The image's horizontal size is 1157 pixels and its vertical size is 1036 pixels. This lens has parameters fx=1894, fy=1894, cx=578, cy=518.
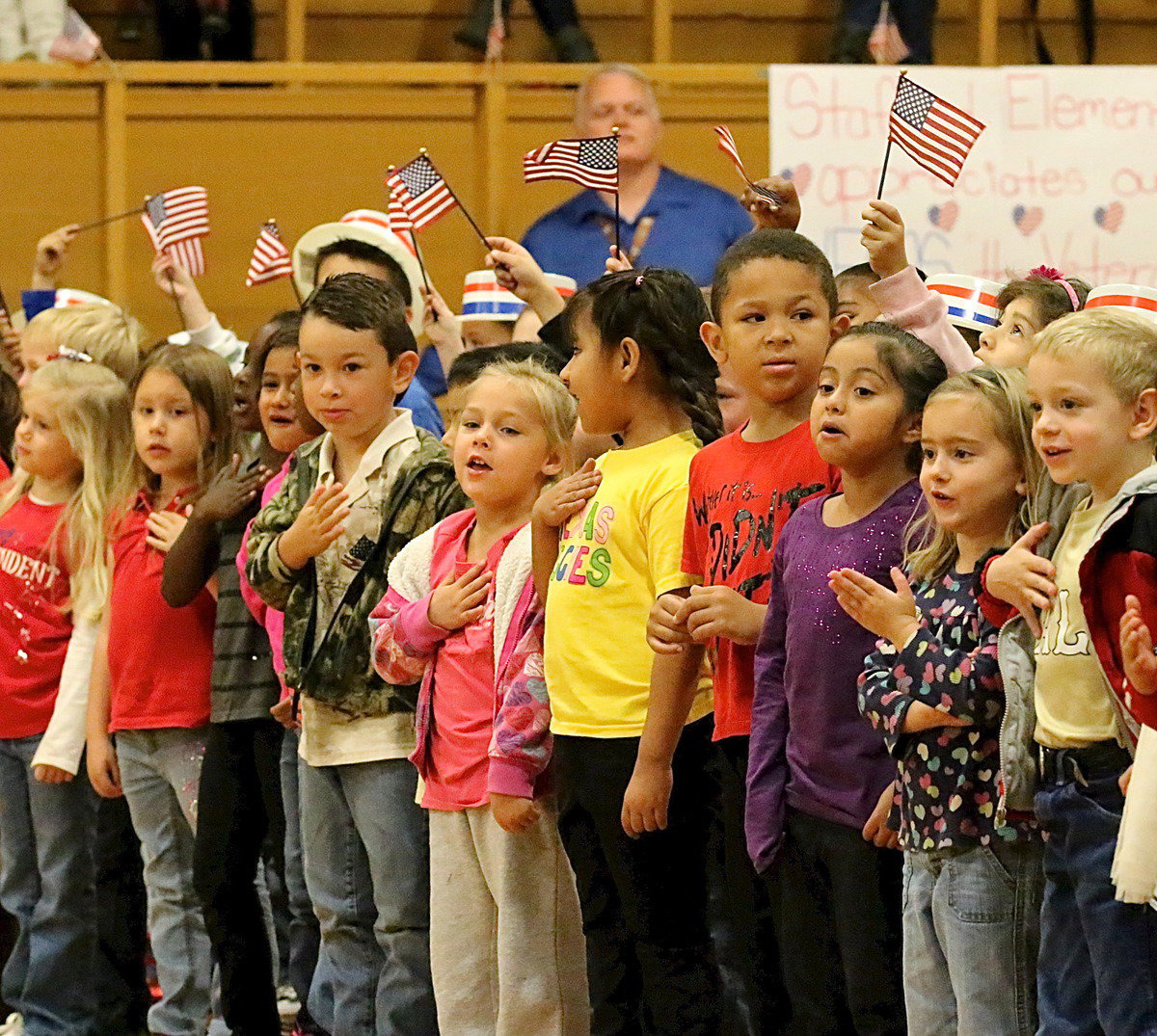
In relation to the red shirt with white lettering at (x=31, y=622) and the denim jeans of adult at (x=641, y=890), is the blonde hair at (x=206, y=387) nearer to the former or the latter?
the red shirt with white lettering at (x=31, y=622)

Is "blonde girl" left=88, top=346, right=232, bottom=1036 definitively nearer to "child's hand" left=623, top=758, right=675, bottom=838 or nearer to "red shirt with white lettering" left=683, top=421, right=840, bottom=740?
"child's hand" left=623, top=758, right=675, bottom=838

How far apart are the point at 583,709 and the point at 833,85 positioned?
397 cm

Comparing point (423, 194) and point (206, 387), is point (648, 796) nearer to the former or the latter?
point (206, 387)

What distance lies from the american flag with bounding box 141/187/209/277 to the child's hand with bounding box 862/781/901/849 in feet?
11.7

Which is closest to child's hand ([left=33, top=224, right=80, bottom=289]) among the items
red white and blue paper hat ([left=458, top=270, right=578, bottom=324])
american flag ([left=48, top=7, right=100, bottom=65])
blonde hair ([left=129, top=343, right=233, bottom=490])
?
american flag ([left=48, top=7, right=100, bottom=65])

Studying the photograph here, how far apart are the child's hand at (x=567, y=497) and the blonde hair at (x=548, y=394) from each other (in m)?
0.22

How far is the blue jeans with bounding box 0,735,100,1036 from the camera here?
15.1ft

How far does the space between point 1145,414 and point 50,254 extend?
4482 mm

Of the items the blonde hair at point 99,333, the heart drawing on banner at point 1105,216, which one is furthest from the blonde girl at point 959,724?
the heart drawing on banner at point 1105,216

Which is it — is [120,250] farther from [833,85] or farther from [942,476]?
[942,476]

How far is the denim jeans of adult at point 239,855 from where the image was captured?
4105 mm

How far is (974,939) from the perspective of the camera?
8.71ft

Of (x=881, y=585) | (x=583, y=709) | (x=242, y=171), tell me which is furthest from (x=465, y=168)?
(x=881, y=585)

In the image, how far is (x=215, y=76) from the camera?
A: 7035 mm
